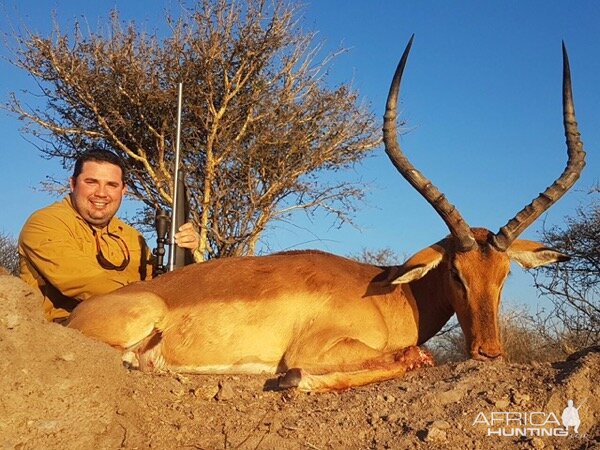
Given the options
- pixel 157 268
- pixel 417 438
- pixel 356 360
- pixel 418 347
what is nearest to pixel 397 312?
pixel 418 347

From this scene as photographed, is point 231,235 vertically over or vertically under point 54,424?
over

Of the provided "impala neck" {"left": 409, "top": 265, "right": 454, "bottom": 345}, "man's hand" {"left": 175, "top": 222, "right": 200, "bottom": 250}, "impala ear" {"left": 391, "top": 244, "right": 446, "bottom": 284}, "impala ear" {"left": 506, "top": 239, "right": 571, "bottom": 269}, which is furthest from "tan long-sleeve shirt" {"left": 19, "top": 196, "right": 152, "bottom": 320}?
"impala ear" {"left": 506, "top": 239, "right": 571, "bottom": 269}

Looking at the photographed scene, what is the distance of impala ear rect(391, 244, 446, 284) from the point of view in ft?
18.5

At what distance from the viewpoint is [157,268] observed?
748cm

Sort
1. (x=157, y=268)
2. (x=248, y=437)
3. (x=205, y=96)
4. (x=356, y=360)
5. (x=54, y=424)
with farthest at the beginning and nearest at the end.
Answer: (x=205, y=96), (x=157, y=268), (x=356, y=360), (x=248, y=437), (x=54, y=424)

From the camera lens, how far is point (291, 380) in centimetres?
481

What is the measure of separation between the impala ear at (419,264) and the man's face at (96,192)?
2898 millimetres

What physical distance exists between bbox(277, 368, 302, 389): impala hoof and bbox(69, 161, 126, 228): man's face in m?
2.94

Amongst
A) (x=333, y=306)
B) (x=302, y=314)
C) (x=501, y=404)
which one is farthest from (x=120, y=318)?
(x=501, y=404)

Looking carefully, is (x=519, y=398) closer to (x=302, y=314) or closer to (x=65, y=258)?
(x=302, y=314)

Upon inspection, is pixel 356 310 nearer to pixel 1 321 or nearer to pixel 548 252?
pixel 548 252

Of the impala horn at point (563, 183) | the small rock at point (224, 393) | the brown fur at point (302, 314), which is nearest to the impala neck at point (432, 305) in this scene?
the brown fur at point (302, 314)

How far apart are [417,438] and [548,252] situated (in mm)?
2667

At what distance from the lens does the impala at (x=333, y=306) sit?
17.6 ft
